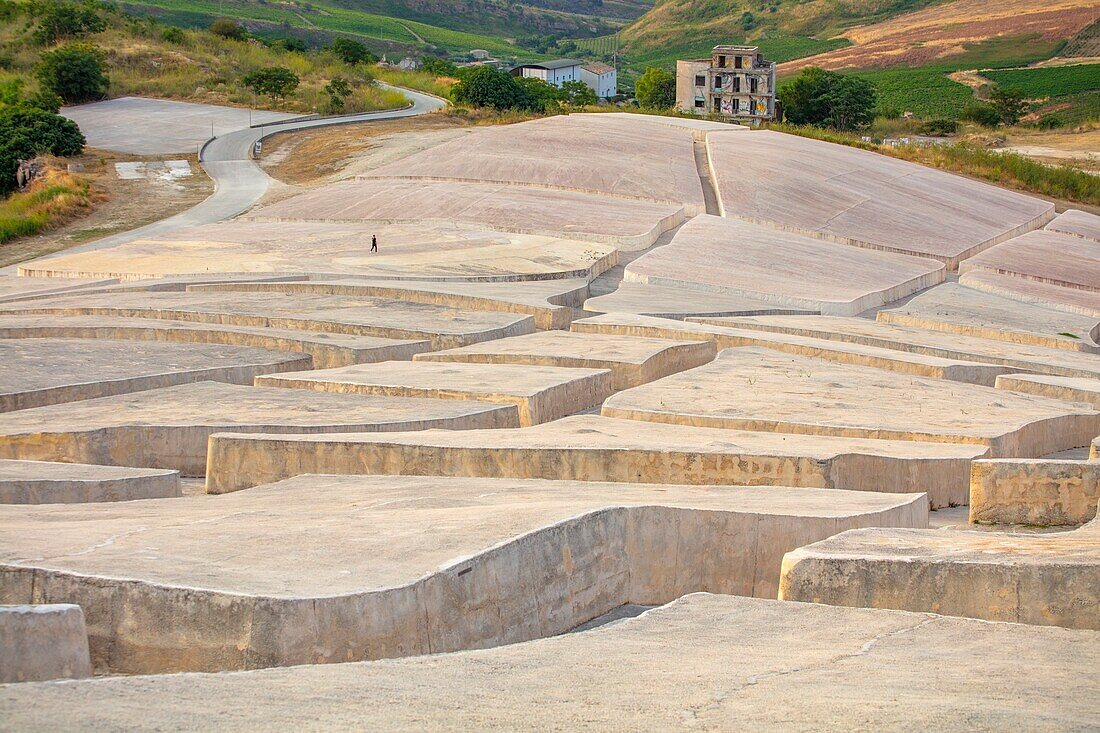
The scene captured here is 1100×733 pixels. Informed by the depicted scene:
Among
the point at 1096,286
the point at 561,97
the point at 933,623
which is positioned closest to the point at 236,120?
the point at 561,97

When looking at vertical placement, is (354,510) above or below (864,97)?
below

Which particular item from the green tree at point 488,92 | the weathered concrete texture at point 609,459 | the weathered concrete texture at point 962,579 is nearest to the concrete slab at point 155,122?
the green tree at point 488,92

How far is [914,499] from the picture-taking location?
6.70 metres

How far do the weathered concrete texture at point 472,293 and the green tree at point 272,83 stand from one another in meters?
27.3

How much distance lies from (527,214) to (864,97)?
33042mm

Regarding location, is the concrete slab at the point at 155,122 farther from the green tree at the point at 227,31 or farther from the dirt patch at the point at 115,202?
the green tree at the point at 227,31

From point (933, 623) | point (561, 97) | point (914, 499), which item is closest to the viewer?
point (933, 623)

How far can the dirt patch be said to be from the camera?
21625 millimetres

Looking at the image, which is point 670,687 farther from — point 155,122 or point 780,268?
point 155,122

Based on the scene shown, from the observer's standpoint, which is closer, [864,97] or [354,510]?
[354,510]

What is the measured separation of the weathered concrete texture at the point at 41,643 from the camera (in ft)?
13.0

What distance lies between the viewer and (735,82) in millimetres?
61312

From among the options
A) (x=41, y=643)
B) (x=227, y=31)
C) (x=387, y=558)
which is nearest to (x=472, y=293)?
(x=387, y=558)

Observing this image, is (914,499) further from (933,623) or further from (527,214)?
A: (527,214)
